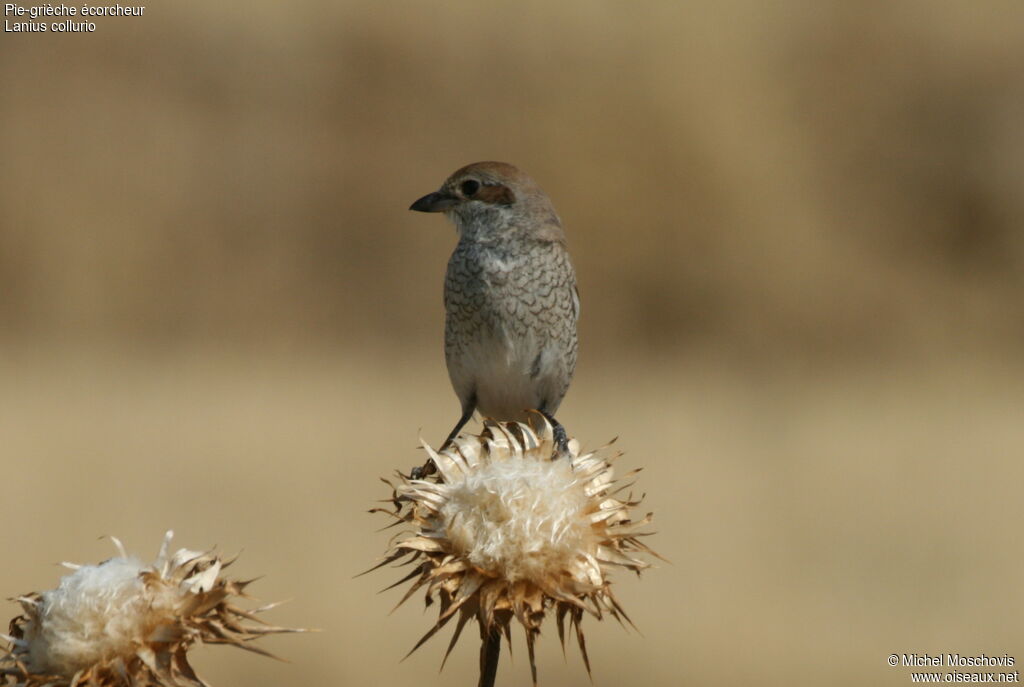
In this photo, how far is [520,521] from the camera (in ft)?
5.42

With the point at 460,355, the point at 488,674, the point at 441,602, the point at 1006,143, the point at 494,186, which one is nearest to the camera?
the point at 488,674

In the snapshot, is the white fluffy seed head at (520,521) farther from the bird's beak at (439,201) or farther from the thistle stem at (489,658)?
the bird's beak at (439,201)

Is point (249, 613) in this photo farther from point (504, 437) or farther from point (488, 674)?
point (504, 437)

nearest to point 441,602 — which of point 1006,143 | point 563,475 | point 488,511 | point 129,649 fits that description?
point 488,511

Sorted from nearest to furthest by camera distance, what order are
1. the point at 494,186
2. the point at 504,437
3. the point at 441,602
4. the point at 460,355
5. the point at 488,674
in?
the point at 488,674 < the point at 441,602 < the point at 504,437 < the point at 494,186 < the point at 460,355

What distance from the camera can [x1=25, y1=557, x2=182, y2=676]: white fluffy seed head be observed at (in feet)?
4.61

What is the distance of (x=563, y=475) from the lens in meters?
1.72

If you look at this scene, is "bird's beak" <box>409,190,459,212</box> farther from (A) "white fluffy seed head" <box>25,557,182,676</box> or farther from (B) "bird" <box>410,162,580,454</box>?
(A) "white fluffy seed head" <box>25,557,182,676</box>

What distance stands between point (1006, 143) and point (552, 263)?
802cm

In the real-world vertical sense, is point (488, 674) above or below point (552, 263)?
below

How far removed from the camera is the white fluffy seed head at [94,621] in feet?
4.61

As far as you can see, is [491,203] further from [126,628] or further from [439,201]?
[126,628]

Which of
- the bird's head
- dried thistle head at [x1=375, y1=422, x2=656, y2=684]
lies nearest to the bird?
the bird's head

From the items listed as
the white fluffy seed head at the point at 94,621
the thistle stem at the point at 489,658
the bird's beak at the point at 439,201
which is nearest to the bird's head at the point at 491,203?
the bird's beak at the point at 439,201
